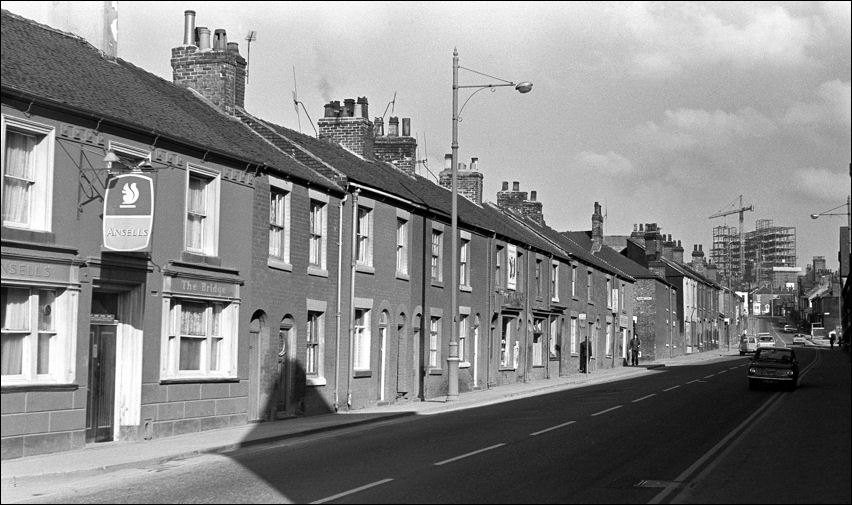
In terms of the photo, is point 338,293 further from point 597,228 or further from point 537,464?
point 597,228

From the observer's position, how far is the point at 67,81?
19422 millimetres

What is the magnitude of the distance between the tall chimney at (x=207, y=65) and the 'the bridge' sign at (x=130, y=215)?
414 inches

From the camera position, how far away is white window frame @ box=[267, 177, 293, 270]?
2427cm

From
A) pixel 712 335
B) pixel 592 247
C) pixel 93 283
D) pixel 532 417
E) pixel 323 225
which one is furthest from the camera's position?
pixel 712 335

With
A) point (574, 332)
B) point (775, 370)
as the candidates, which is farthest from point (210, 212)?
point (574, 332)

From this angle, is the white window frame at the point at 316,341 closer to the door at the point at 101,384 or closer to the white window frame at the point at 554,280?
the door at the point at 101,384

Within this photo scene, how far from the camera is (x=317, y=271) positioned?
26.1 meters

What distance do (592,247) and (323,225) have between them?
5122 cm

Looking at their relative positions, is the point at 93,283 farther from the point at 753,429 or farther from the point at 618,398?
the point at 618,398

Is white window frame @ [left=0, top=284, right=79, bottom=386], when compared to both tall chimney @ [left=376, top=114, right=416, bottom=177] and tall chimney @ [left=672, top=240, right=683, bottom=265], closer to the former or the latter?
tall chimney @ [left=376, top=114, right=416, bottom=177]

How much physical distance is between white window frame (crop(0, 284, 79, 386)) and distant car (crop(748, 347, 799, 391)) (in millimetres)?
24852

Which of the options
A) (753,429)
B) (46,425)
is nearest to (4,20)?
(46,425)

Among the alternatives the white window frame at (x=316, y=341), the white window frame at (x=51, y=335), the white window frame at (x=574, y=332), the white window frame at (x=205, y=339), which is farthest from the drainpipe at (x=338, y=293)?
the white window frame at (x=574, y=332)

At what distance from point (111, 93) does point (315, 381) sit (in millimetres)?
9185
